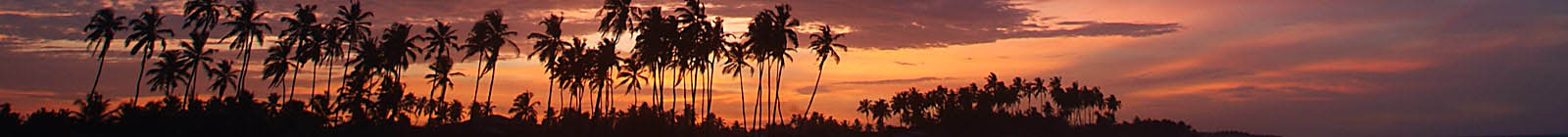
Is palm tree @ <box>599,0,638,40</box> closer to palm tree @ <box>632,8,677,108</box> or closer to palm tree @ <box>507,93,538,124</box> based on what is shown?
palm tree @ <box>632,8,677,108</box>

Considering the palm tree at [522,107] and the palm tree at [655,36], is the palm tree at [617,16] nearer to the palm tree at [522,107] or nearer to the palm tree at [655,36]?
the palm tree at [655,36]

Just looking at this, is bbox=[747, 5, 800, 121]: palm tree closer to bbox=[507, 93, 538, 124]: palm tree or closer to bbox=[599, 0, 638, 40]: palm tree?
bbox=[599, 0, 638, 40]: palm tree

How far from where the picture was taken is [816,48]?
53344mm

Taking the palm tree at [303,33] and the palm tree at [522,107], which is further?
the palm tree at [522,107]

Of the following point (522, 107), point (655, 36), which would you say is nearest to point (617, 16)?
point (655, 36)

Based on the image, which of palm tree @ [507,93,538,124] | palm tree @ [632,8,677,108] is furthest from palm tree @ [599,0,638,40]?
palm tree @ [507,93,538,124]

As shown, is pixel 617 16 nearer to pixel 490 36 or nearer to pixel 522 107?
pixel 490 36

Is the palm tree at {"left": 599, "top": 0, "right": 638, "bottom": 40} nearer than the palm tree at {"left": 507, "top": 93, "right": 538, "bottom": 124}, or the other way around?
the palm tree at {"left": 599, "top": 0, "right": 638, "bottom": 40}

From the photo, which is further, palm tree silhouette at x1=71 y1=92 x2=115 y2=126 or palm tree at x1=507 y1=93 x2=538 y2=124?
palm tree at x1=507 y1=93 x2=538 y2=124

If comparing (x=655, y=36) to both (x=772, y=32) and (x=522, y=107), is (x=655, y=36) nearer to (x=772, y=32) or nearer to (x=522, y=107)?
(x=772, y=32)

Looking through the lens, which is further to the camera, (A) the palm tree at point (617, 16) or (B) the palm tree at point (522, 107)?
(B) the palm tree at point (522, 107)

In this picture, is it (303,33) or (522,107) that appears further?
(522,107)

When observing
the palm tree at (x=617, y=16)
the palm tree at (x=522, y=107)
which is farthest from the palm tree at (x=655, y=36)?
the palm tree at (x=522, y=107)

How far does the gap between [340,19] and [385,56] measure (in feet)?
12.4
